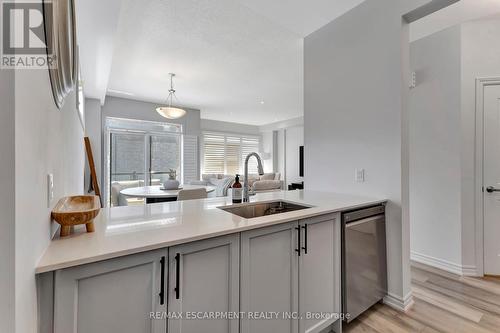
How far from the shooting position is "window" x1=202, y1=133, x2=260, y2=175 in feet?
27.2

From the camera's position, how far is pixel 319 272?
1518mm

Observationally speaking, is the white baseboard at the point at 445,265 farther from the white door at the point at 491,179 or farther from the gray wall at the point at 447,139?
the white door at the point at 491,179

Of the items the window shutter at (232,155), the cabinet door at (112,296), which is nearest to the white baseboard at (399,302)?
the cabinet door at (112,296)

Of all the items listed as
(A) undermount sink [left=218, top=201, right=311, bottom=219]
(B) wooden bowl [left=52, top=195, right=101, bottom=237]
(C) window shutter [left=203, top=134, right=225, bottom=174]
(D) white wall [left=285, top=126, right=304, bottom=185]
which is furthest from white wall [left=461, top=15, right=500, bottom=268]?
(C) window shutter [left=203, top=134, right=225, bottom=174]

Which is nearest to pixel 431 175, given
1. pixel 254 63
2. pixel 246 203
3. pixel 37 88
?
pixel 246 203

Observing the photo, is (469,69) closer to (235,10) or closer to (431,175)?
(431,175)

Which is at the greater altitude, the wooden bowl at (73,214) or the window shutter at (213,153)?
the window shutter at (213,153)

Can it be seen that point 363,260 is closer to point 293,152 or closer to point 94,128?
point 94,128

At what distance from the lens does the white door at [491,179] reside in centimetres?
244

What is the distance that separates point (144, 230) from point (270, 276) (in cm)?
72

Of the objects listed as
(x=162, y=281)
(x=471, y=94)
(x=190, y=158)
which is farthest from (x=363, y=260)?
(x=190, y=158)

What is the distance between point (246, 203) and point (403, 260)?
1.39 metres

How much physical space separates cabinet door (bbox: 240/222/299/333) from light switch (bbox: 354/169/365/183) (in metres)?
1.15

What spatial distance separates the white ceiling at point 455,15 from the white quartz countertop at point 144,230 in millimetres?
2293
